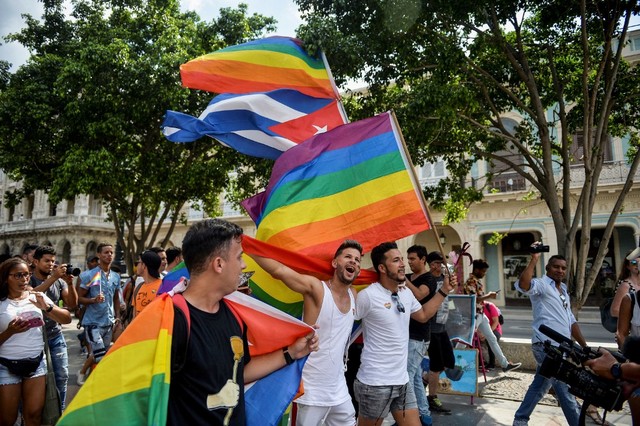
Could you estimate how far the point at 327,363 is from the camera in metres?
3.42

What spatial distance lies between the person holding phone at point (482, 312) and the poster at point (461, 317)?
0.90 metres

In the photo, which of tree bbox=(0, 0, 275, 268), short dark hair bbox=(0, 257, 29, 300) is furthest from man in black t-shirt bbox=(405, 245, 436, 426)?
tree bbox=(0, 0, 275, 268)

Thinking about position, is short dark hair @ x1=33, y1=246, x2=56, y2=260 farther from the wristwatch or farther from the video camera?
the wristwatch

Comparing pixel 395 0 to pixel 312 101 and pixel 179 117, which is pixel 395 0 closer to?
pixel 312 101

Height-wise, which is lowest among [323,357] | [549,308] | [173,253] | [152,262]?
[323,357]

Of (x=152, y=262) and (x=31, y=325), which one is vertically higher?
Answer: (x=152, y=262)

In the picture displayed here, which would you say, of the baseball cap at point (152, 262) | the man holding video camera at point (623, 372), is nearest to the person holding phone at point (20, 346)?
the baseball cap at point (152, 262)

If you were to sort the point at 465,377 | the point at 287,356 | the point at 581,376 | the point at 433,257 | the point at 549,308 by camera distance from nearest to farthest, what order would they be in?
the point at 581,376, the point at 287,356, the point at 549,308, the point at 433,257, the point at 465,377

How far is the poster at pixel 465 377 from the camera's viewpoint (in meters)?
6.48

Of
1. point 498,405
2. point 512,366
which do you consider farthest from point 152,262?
point 512,366

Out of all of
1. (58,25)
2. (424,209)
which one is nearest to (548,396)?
(424,209)

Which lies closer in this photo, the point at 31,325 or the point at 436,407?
the point at 31,325

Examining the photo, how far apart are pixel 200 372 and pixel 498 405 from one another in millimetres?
5599

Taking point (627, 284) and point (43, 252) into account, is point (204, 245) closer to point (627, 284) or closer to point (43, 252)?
point (43, 252)
